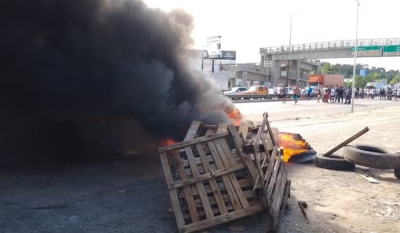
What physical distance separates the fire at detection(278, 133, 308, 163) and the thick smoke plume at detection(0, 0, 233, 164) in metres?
1.60

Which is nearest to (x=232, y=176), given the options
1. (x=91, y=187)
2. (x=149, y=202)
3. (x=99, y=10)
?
(x=149, y=202)

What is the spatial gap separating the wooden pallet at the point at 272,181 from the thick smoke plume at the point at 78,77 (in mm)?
2679

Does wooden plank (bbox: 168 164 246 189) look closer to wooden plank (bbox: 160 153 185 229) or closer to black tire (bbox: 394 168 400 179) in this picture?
wooden plank (bbox: 160 153 185 229)

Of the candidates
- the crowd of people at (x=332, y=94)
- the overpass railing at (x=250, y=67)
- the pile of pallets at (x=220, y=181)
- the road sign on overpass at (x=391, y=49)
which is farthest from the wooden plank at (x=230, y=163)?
the overpass railing at (x=250, y=67)

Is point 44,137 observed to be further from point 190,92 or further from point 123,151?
point 190,92

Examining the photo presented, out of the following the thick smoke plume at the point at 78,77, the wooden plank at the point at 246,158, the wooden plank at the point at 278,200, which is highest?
the thick smoke plume at the point at 78,77

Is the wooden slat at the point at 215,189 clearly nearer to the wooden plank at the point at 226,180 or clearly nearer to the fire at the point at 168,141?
the wooden plank at the point at 226,180

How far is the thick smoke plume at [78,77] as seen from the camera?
274 inches

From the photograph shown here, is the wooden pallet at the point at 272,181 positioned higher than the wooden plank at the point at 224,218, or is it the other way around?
the wooden pallet at the point at 272,181

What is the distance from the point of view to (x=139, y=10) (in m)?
8.82

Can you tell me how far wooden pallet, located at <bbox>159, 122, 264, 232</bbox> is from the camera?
4.43 m

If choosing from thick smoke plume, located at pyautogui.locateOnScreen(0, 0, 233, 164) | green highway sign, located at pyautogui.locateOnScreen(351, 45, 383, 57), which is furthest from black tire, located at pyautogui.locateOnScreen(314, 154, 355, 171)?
green highway sign, located at pyautogui.locateOnScreen(351, 45, 383, 57)

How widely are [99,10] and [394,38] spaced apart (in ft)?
152

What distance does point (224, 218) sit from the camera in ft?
14.4
